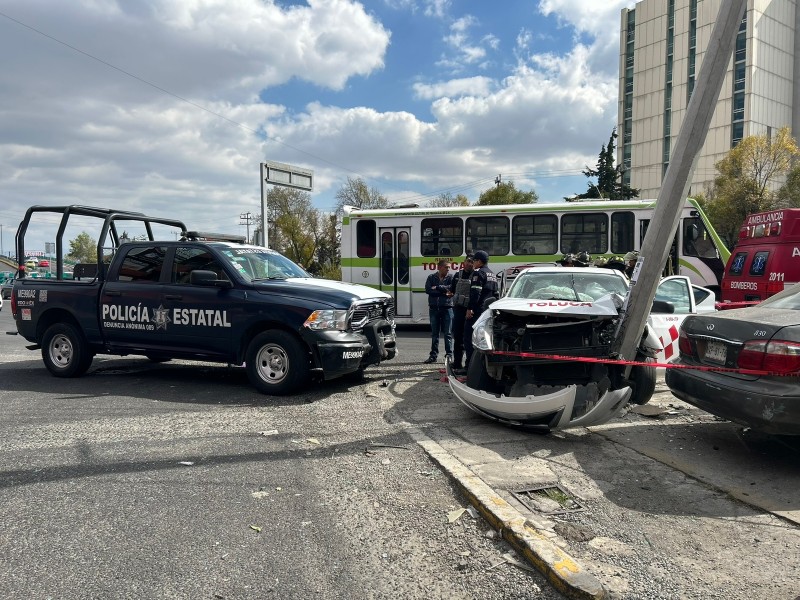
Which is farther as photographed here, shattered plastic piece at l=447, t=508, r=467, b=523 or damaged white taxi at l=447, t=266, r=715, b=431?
damaged white taxi at l=447, t=266, r=715, b=431

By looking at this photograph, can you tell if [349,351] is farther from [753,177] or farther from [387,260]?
[753,177]

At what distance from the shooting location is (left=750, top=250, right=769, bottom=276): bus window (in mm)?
11398

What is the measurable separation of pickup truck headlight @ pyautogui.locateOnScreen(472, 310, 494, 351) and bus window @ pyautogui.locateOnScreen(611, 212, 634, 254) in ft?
30.1

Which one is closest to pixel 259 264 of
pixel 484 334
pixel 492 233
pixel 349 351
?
pixel 349 351

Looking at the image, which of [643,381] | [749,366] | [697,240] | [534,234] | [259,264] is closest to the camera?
[749,366]

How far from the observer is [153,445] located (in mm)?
5254

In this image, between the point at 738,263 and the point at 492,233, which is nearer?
the point at 738,263

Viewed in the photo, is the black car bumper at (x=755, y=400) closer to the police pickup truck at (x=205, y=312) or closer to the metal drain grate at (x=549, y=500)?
the metal drain grate at (x=549, y=500)

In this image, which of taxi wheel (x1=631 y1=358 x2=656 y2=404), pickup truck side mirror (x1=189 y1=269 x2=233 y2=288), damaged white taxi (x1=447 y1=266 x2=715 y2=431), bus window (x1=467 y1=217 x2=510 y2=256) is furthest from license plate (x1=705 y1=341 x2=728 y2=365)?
bus window (x1=467 y1=217 x2=510 y2=256)

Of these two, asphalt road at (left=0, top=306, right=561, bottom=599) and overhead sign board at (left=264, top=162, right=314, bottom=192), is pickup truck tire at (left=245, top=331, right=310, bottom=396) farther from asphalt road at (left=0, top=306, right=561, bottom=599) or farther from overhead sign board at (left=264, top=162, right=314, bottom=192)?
overhead sign board at (left=264, top=162, right=314, bottom=192)

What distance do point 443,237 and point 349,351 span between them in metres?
8.92

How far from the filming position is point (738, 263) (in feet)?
40.0

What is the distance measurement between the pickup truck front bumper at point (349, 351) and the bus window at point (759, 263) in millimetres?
8249

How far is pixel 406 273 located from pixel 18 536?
41.1ft
